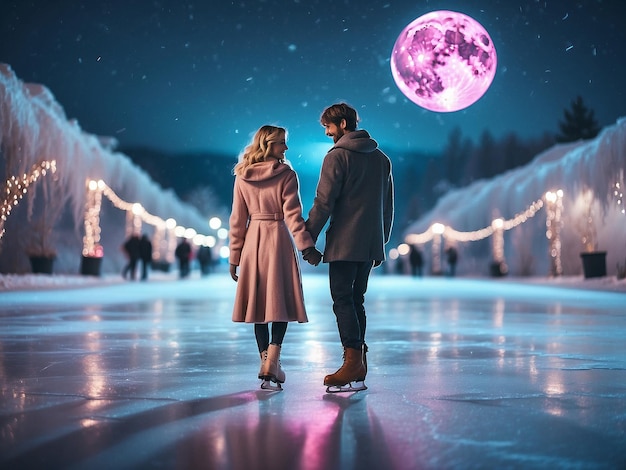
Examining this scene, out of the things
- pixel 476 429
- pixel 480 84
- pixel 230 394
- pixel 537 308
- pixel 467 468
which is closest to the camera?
pixel 467 468

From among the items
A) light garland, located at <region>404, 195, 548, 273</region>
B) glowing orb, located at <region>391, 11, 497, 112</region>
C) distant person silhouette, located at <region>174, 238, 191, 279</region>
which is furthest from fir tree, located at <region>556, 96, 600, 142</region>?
glowing orb, located at <region>391, 11, 497, 112</region>

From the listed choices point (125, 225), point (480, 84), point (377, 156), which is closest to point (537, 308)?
point (480, 84)

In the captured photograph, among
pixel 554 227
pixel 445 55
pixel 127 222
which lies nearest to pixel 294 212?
pixel 445 55

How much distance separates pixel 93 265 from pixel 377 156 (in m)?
21.6

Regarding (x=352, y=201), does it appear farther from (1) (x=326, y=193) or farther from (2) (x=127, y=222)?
(2) (x=127, y=222)

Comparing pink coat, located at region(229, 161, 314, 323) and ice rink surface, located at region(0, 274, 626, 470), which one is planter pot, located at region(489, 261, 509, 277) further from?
pink coat, located at region(229, 161, 314, 323)

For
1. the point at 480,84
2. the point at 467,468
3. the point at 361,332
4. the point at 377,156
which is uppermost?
the point at 480,84

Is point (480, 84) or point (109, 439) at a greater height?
point (480, 84)

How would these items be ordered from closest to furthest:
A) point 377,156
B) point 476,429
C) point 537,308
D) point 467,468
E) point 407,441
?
point 467,468 → point 407,441 → point 476,429 → point 377,156 → point 537,308

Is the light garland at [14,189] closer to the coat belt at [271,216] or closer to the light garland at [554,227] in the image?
the coat belt at [271,216]

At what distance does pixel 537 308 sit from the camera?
468 inches

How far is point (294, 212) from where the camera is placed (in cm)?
428

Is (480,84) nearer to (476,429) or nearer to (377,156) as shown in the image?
(377,156)

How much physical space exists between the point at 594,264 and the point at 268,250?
62.8ft
